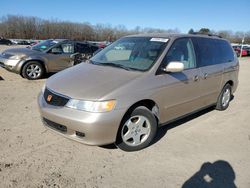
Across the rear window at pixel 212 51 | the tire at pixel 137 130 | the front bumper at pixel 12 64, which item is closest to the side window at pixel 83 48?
the front bumper at pixel 12 64

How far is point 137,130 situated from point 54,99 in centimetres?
128

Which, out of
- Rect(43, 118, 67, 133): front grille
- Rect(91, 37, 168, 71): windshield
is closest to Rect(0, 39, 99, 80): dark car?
Rect(91, 37, 168, 71): windshield

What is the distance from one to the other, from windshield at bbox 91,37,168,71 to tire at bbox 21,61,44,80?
441cm

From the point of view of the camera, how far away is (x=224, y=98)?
229 inches

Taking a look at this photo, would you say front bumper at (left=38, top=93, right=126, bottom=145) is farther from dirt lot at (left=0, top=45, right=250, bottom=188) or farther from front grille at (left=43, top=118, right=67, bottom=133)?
dirt lot at (left=0, top=45, right=250, bottom=188)

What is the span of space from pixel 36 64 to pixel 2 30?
83.0 metres

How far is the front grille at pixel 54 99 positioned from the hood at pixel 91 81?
0.07 m

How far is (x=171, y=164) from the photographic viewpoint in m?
3.39

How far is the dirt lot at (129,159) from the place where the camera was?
2.99m

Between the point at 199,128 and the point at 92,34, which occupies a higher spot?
the point at 92,34

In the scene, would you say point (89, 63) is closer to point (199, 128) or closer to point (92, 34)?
point (199, 128)

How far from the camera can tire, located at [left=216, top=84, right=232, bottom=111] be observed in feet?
18.3

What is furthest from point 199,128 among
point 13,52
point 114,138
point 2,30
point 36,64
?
point 2,30

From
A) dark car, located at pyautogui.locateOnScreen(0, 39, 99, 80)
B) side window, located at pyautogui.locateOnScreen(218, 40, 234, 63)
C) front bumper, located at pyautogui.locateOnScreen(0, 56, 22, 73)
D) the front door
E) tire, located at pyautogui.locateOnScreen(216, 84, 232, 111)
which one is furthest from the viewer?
dark car, located at pyautogui.locateOnScreen(0, 39, 99, 80)
